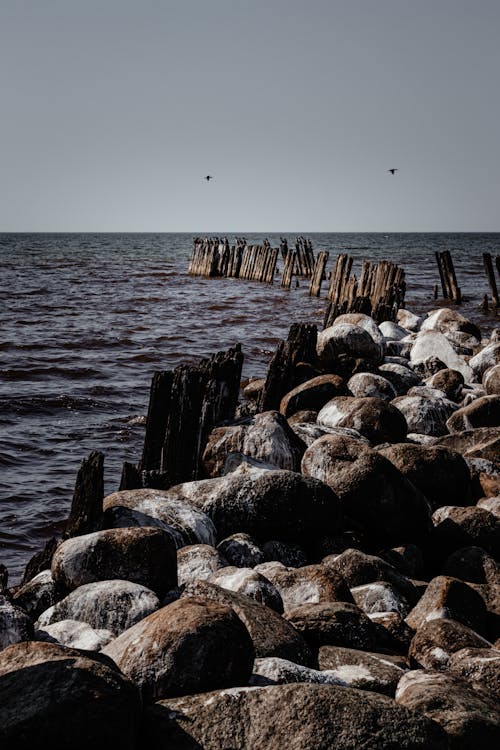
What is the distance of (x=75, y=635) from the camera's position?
4.50 meters

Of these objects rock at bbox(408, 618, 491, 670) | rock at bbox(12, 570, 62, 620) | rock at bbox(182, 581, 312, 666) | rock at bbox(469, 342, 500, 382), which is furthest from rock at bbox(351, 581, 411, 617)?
rock at bbox(469, 342, 500, 382)

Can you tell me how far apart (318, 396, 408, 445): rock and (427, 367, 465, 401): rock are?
2805 millimetres

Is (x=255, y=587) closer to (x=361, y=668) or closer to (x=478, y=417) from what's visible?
(x=361, y=668)

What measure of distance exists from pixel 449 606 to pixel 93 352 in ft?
48.3

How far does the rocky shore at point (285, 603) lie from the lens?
3.13 m

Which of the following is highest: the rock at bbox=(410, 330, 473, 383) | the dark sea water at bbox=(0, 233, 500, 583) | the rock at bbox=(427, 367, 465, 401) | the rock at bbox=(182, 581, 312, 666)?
the rock at bbox=(410, 330, 473, 383)

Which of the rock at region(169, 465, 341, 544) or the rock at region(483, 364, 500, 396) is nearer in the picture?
the rock at region(169, 465, 341, 544)

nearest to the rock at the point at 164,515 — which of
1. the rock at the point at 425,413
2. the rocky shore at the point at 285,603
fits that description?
the rocky shore at the point at 285,603

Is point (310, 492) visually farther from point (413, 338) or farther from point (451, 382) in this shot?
point (413, 338)

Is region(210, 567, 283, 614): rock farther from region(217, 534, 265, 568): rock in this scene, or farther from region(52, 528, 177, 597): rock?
region(217, 534, 265, 568): rock

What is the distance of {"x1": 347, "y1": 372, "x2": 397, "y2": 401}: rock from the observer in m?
11.0

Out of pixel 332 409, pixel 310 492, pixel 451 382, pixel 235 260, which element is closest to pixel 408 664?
pixel 310 492

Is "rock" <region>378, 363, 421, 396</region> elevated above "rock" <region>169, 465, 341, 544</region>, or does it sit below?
above

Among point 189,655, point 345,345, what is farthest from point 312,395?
point 189,655
